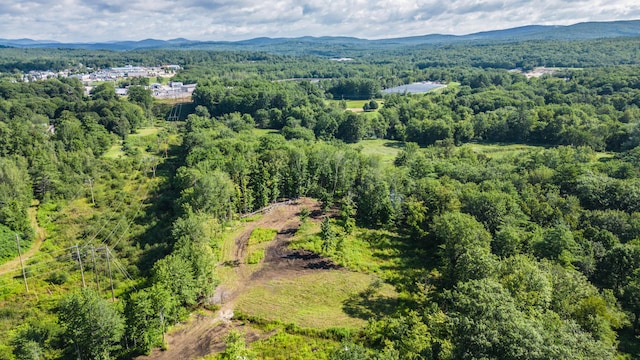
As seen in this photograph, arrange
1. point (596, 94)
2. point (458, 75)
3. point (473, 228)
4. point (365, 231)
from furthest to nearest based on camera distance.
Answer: point (458, 75) < point (596, 94) < point (365, 231) < point (473, 228)

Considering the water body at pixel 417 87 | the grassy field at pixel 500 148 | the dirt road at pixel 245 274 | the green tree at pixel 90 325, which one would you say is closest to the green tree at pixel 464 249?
the dirt road at pixel 245 274

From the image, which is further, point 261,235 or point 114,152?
point 114,152

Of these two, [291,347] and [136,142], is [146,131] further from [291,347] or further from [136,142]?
[291,347]

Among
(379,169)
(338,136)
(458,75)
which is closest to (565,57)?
(458,75)

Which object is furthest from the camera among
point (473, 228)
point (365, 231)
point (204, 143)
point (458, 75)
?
point (458, 75)

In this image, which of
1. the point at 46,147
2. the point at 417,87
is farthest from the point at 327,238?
the point at 417,87

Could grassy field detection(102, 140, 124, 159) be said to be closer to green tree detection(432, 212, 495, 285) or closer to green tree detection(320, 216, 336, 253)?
green tree detection(320, 216, 336, 253)

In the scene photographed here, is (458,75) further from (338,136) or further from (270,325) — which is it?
(270,325)
